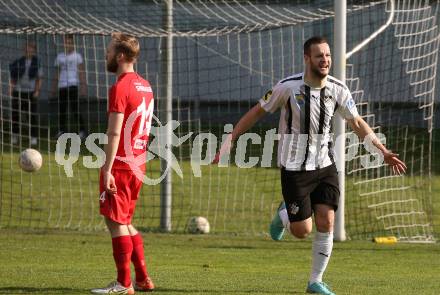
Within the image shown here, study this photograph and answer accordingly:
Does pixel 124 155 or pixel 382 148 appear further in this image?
pixel 382 148

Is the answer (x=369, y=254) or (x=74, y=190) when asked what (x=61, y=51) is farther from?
(x=369, y=254)

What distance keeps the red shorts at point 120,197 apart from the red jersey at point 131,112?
0.22 feet

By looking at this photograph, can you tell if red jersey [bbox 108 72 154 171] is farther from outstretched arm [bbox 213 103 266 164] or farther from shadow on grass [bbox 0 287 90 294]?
shadow on grass [bbox 0 287 90 294]

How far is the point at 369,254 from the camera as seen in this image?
10.7 meters

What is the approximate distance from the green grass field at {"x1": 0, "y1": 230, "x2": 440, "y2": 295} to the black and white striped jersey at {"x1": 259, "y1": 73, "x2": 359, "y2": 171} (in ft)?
3.40

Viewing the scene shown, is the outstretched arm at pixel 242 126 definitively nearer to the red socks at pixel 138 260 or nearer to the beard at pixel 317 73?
the beard at pixel 317 73

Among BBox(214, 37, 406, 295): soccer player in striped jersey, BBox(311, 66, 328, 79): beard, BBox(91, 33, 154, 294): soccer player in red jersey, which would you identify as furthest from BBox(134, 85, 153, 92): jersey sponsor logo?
BBox(311, 66, 328, 79): beard

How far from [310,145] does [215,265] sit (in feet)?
7.66

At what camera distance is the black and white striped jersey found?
7.80 m

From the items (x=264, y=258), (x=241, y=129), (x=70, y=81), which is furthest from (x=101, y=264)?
(x=70, y=81)

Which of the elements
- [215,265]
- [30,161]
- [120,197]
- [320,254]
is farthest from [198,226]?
[120,197]

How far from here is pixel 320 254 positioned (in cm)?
787

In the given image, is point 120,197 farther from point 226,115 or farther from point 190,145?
point 226,115

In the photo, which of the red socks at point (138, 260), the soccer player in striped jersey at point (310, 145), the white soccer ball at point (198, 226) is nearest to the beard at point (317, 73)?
the soccer player in striped jersey at point (310, 145)
